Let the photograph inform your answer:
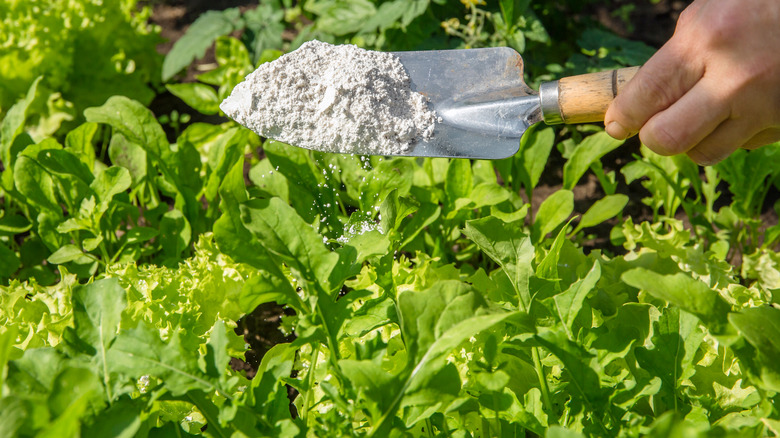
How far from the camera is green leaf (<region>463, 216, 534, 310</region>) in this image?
4.10 ft

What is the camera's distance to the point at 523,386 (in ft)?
4.18

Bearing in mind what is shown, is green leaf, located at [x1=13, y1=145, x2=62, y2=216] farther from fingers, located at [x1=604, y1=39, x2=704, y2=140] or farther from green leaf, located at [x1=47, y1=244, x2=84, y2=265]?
fingers, located at [x1=604, y1=39, x2=704, y2=140]

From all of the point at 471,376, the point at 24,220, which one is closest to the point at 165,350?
the point at 471,376

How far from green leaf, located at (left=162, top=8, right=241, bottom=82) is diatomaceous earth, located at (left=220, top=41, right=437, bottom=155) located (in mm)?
1064

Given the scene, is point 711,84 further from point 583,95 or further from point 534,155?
point 534,155

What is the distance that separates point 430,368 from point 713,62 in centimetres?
74

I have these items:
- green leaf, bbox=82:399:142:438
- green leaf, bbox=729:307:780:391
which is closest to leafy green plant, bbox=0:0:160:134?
green leaf, bbox=82:399:142:438

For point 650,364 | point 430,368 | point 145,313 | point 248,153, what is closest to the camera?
point 430,368

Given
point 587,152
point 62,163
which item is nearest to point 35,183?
point 62,163

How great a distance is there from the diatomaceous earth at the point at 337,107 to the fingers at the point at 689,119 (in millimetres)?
461

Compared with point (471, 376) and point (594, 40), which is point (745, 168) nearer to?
point (594, 40)

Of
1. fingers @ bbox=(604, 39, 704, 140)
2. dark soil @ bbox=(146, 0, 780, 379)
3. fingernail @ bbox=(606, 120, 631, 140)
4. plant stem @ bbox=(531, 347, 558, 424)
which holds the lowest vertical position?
dark soil @ bbox=(146, 0, 780, 379)

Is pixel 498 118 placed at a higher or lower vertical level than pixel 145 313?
higher

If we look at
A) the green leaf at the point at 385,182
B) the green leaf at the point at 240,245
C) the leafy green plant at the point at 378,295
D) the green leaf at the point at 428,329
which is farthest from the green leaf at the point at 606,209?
the green leaf at the point at 240,245
